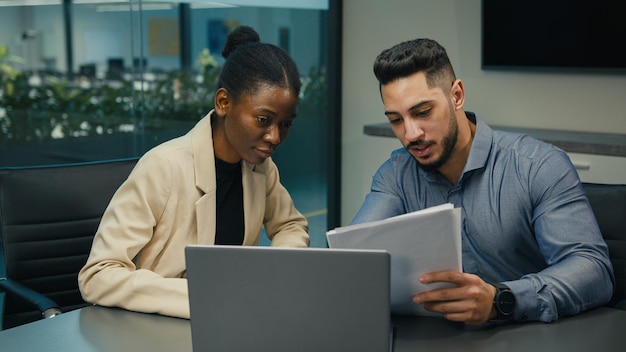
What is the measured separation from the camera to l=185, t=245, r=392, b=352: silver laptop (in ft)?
4.30

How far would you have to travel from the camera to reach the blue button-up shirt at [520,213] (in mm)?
1712

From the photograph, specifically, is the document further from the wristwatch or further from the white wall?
the white wall

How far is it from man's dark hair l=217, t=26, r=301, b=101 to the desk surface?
61cm

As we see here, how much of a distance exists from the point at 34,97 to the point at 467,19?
222 cm

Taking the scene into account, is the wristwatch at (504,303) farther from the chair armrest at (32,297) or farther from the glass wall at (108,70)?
the glass wall at (108,70)

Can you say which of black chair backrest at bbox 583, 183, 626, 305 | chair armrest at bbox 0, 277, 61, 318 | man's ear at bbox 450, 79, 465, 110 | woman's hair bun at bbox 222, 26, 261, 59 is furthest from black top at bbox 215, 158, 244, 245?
black chair backrest at bbox 583, 183, 626, 305

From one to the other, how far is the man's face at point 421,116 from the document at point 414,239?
0.47m

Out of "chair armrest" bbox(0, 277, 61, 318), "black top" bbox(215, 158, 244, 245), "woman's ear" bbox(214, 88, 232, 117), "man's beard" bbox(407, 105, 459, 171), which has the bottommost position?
"chair armrest" bbox(0, 277, 61, 318)

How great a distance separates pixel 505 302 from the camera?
5.32 ft

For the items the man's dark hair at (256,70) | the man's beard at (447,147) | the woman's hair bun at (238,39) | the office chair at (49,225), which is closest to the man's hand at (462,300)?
the man's beard at (447,147)

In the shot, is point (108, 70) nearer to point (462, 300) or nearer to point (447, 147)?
point (447, 147)

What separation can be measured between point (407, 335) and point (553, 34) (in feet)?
8.95

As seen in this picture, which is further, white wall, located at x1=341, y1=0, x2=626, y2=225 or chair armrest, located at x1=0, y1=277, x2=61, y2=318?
white wall, located at x1=341, y1=0, x2=626, y2=225

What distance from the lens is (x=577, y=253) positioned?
1765 mm
